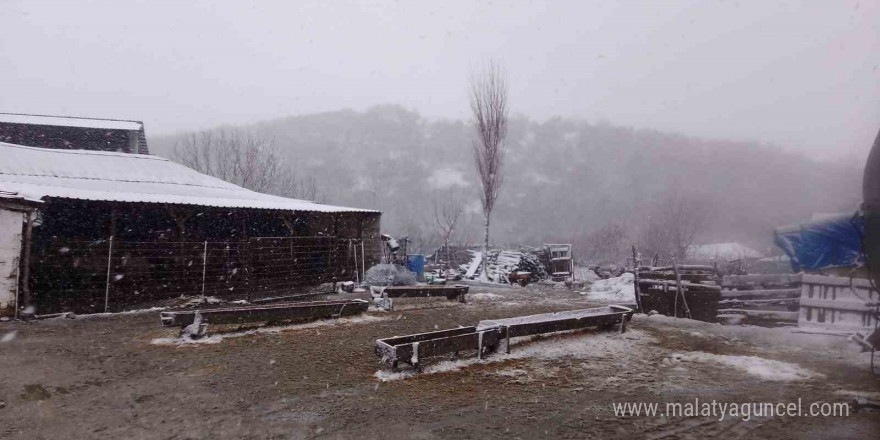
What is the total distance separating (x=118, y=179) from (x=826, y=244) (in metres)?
22.1

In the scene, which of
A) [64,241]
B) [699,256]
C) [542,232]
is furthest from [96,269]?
[542,232]

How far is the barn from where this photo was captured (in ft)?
32.4

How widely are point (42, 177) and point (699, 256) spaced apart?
36.2m

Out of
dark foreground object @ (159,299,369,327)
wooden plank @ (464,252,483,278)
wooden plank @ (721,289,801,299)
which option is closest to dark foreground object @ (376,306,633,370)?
dark foreground object @ (159,299,369,327)

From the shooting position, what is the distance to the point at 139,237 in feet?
49.2

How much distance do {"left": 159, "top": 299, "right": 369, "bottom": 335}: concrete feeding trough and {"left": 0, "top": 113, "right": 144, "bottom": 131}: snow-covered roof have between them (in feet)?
61.1

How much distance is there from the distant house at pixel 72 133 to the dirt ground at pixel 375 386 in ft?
55.4

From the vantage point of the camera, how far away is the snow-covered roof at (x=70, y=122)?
20219 millimetres

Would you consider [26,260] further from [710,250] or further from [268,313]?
[710,250]

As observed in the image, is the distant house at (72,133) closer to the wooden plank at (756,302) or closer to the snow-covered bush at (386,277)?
the snow-covered bush at (386,277)

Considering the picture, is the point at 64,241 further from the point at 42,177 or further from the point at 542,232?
the point at 542,232

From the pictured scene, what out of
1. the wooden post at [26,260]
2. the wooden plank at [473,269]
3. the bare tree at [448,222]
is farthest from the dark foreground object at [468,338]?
the bare tree at [448,222]

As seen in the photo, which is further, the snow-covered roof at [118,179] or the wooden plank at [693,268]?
the snow-covered roof at [118,179]

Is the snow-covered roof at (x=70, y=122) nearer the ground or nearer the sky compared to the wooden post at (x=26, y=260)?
nearer the sky
